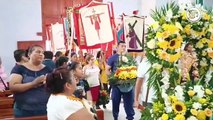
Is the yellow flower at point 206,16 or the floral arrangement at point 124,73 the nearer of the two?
the yellow flower at point 206,16

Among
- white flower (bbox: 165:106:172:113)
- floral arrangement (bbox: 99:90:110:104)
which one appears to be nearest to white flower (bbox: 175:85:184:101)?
white flower (bbox: 165:106:172:113)

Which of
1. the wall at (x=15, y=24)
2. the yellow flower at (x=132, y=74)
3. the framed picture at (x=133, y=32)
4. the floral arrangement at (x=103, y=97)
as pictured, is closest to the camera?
the yellow flower at (x=132, y=74)

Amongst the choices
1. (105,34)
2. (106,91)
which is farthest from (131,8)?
(105,34)

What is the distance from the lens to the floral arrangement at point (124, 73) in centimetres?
615

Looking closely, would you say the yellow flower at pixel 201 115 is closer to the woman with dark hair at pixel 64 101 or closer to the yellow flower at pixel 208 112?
the yellow flower at pixel 208 112

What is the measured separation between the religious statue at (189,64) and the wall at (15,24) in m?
8.65

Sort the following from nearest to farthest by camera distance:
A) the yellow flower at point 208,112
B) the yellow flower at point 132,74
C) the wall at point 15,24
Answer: the yellow flower at point 208,112, the yellow flower at point 132,74, the wall at point 15,24

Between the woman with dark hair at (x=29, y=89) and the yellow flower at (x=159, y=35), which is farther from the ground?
the yellow flower at (x=159, y=35)

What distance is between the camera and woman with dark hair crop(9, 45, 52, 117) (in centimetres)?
388

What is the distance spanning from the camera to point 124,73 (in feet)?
20.3

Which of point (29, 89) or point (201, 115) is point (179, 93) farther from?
point (29, 89)

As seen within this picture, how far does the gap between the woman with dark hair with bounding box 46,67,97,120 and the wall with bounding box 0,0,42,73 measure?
27.2 feet

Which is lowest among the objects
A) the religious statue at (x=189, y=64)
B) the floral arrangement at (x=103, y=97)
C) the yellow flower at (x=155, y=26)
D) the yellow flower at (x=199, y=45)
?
the floral arrangement at (x=103, y=97)

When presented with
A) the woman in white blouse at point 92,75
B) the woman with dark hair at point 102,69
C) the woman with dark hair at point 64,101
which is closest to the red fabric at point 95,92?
the woman in white blouse at point 92,75
